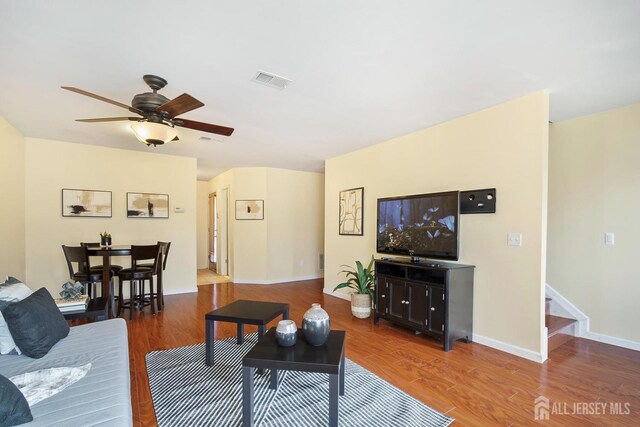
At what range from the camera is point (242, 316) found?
2510mm

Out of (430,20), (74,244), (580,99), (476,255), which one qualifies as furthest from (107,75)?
(580,99)

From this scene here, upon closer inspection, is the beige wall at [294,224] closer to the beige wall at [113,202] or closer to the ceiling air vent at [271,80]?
the beige wall at [113,202]

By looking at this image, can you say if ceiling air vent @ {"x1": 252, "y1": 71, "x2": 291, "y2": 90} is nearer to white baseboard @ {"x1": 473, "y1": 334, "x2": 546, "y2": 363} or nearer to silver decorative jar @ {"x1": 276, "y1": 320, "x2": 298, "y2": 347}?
silver decorative jar @ {"x1": 276, "y1": 320, "x2": 298, "y2": 347}

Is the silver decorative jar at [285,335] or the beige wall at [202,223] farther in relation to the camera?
the beige wall at [202,223]

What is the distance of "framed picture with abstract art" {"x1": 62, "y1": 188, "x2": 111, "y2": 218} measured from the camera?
14.8 ft

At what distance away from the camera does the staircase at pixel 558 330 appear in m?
3.07

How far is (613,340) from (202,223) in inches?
324

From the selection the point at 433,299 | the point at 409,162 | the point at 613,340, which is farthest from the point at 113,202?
the point at 613,340

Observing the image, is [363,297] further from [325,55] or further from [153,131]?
[153,131]

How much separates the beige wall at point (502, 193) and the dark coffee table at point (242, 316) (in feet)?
6.87

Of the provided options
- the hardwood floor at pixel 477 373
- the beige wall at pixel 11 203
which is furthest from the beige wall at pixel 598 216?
the beige wall at pixel 11 203

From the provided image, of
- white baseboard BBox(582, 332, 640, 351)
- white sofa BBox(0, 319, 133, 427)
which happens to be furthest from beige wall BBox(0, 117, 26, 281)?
white baseboard BBox(582, 332, 640, 351)

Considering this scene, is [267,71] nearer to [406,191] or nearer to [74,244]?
[406,191]

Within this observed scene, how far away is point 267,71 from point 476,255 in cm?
272
